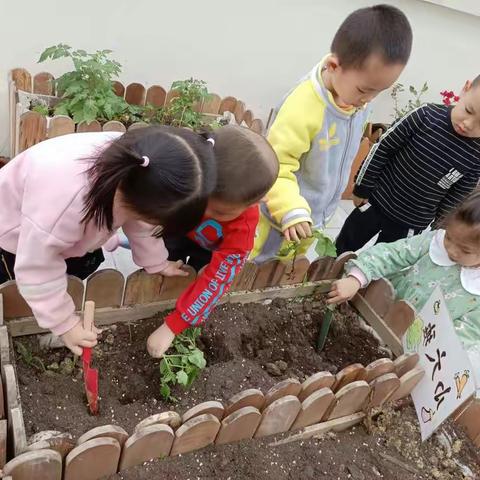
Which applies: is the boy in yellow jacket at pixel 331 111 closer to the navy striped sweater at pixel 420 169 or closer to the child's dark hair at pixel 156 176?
the navy striped sweater at pixel 420 169

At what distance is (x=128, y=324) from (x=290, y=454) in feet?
1.81

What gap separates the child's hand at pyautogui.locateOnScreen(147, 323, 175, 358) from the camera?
122cm

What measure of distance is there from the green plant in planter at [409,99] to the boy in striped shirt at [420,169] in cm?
162

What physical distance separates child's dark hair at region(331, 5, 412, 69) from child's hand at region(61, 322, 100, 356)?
3.22 feet

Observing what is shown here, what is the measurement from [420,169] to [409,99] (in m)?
1.99

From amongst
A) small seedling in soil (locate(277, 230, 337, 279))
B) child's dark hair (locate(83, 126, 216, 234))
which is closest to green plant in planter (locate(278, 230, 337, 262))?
small seedling in soil (locate(277, 230, 337, 279))

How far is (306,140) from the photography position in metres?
1.48

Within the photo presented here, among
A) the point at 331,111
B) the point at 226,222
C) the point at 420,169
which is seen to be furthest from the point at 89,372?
the point at 420,169

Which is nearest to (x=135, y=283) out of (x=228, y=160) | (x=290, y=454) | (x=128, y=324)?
(x=128, y=324)

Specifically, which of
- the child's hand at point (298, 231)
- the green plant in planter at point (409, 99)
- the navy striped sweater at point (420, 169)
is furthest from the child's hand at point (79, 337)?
the green plant in planter at point (409, 99)

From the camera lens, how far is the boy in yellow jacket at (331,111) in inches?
53.3

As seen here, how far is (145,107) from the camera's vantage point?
8.84 ft

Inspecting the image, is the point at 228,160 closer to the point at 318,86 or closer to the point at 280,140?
the point at 280,140

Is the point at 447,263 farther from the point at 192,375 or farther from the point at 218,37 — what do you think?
the point at 218,37
